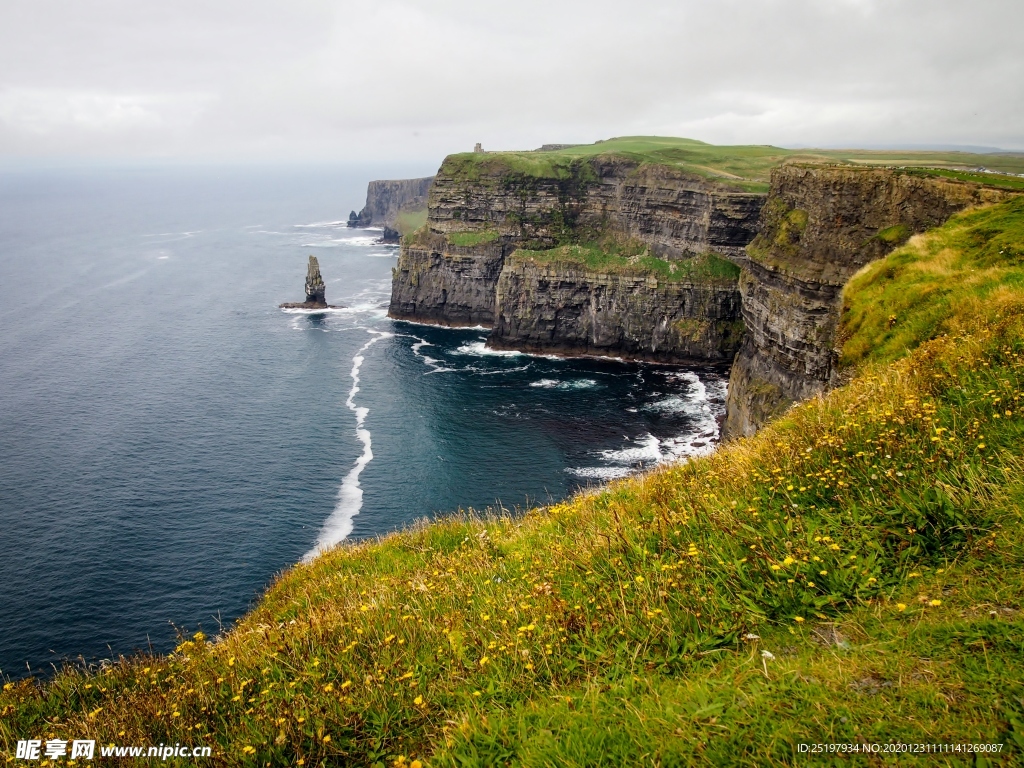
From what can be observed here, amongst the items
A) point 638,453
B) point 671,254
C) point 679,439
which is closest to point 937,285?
point 638,453

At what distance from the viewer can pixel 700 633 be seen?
23.4 ft

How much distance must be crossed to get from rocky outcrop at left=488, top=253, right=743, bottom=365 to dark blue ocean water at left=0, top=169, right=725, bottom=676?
4542 millimetres

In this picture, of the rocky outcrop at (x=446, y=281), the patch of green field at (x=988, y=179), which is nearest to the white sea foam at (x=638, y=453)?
the patch of green field at (x=988, y=179)

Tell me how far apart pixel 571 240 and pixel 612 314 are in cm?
Result: 1924

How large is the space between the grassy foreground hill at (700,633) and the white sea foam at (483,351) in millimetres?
78513

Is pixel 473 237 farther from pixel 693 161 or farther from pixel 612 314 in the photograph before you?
pixel 693 161

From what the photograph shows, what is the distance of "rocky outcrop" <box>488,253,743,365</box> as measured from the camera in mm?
83750

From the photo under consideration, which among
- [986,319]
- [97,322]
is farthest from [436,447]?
[97,322]

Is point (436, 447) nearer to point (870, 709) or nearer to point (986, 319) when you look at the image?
point (986, 319)

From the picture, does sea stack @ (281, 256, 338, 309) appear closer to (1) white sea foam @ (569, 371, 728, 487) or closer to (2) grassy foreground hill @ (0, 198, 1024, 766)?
(1) white sea foam @ (569, 371, 728, 487)

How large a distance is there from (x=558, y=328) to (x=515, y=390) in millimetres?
19606

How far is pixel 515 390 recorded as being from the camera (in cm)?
7556

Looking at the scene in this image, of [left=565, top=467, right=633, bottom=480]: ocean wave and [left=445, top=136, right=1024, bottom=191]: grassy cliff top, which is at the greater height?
[left=445, top=136, right=1024, bottom=191]: grassy cliff top

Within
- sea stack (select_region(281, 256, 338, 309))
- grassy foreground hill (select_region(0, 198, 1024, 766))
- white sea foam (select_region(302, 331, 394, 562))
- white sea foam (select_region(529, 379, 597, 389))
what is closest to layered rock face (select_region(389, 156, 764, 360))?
white sea foam (select_region(529, 379, 597, 389))
